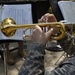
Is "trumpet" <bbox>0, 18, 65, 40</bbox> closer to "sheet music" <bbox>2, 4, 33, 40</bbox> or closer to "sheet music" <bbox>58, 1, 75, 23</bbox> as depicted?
"sheet music" <bbox>2, 4, 33, 40</bbox>

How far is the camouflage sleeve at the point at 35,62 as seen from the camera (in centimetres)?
89

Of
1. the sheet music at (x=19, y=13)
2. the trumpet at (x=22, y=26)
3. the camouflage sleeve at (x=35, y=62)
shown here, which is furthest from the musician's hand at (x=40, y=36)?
the sheet music at (x=19, y=13)

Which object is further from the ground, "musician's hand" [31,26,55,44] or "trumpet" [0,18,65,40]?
"trumpet" [0,18,65,40]

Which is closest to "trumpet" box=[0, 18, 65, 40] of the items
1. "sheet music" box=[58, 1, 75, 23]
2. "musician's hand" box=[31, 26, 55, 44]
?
"musician's hand" box=[31, 26, 55, 44]

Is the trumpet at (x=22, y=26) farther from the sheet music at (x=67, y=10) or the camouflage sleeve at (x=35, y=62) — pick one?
the sheet music at (x=67, y=10)

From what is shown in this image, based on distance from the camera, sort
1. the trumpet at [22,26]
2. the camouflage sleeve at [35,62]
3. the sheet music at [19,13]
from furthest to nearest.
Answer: the sheet music at [19,13] < the trumpet at [22,26] < the camouflage sleeve at [35,62]

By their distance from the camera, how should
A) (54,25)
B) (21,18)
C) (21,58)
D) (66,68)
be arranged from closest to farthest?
1. (66,68)
2. (54,25)
3. (21,18)
4. (21,58)

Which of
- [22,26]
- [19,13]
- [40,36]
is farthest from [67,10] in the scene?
[40,36]

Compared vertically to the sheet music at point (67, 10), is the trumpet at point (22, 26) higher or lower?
lower

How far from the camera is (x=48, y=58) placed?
9.14ft

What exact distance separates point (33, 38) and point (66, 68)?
26cm

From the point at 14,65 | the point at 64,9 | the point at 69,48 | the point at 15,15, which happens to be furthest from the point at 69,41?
the point at 14,65

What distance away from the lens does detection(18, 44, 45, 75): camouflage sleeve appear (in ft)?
2.91

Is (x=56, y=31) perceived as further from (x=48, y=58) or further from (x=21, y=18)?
(x=48, y=58)
